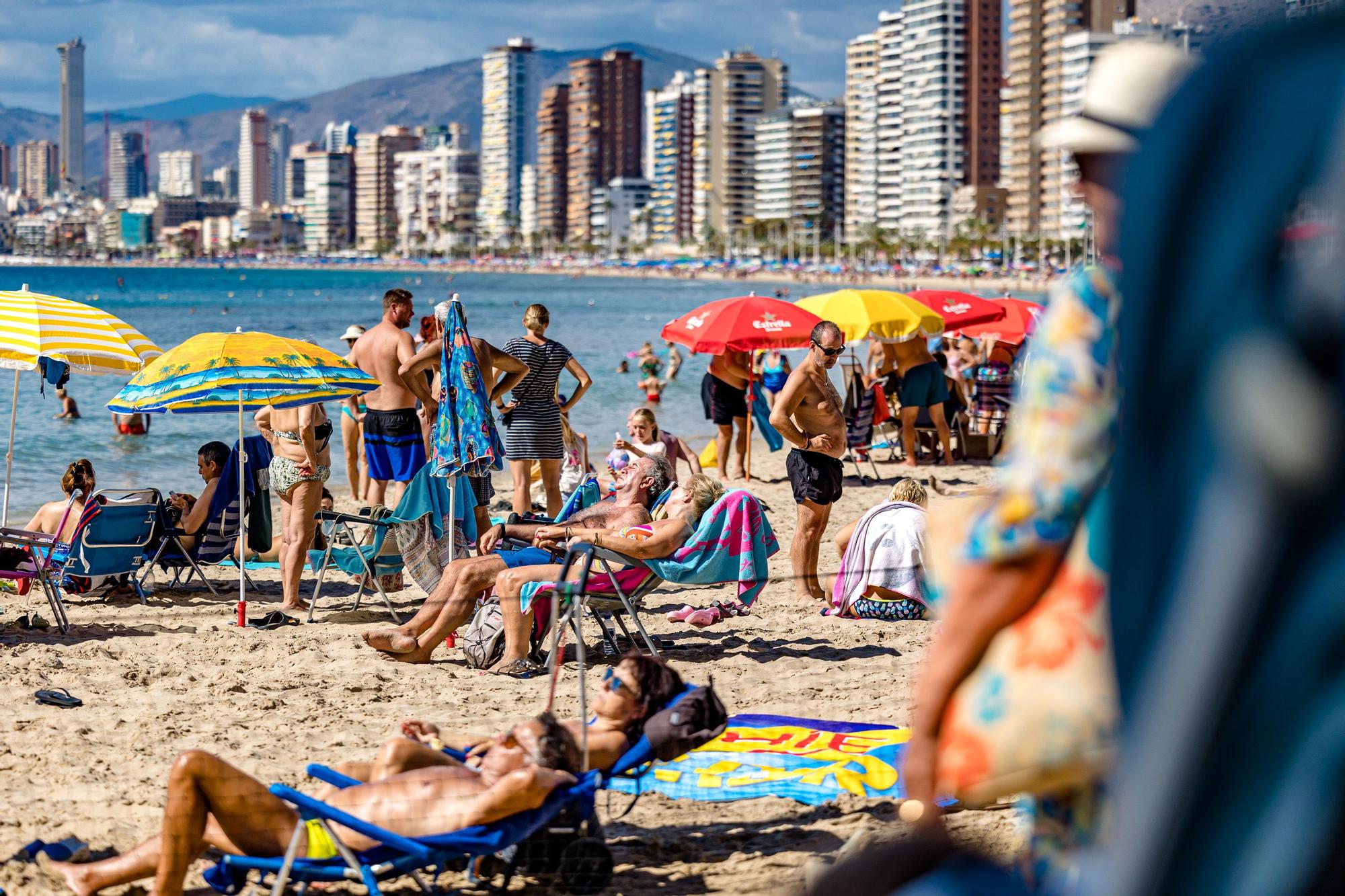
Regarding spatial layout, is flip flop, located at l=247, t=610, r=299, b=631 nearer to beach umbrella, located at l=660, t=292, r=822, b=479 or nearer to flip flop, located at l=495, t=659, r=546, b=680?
flip flop, located at l=495, t=659, r=546, b=680

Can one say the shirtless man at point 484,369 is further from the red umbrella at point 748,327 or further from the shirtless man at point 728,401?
the shirtless man at point 728,401

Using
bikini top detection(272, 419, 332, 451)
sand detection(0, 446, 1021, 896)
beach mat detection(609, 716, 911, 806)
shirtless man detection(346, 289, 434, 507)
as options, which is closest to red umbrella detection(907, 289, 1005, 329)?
shirtless man detection(346, 289, 434, 507)

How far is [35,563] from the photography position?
24.6 ft

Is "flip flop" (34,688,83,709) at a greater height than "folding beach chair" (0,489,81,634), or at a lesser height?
lesser

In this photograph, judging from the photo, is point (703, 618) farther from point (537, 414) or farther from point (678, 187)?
point (678, 187)

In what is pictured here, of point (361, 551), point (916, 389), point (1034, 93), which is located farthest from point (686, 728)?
point (1034, 93)

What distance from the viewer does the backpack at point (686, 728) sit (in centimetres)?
442

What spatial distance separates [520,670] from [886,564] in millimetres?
2083

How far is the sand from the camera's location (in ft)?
14.8

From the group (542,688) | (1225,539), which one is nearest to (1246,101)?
(1225,539)

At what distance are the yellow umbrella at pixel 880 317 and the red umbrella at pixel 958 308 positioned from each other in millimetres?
972

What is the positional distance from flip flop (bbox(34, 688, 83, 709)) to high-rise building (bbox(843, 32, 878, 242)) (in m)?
153

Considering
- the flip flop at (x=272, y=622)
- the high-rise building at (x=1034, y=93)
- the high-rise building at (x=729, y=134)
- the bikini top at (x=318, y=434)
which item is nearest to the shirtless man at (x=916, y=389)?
the bikini top at (x=318, y=434)

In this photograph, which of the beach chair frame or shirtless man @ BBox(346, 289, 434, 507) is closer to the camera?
the beach chair frame
